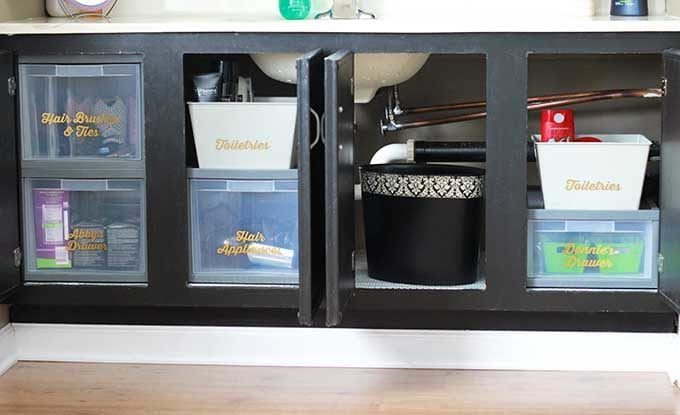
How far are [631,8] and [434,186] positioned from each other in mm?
734

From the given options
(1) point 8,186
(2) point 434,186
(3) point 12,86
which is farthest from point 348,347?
(3) point 12,86

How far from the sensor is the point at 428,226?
309 cm

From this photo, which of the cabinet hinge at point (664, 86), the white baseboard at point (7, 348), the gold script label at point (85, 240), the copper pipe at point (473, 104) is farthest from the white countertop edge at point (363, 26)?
the white baseboard at point (7, 348)

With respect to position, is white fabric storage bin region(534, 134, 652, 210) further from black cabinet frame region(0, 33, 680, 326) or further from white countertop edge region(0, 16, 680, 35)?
white countertop edge region(0, 16, 680, 35)

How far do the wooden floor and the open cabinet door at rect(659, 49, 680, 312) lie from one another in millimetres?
278

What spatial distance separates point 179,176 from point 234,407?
1.92 feet

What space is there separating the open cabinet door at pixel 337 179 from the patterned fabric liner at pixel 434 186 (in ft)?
0.87

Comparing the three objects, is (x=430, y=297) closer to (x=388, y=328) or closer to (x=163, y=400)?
(x=388, y=328)

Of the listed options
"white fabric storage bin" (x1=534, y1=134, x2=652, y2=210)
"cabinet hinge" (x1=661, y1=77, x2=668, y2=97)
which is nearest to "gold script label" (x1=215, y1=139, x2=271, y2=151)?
"white fabric storage bin" (x1=534, y1=134, x2=652, y2=210)

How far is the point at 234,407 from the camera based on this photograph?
285 centimetres

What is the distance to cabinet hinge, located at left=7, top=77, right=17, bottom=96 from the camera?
3.02m

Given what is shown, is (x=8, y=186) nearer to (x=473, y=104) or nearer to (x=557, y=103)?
(x=473, y=104)

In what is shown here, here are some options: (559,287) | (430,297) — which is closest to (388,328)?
(430,297)

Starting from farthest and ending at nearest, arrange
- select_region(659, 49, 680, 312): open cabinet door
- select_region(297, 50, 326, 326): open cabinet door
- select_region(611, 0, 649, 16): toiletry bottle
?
select_region(611, 0, 649, 16): toiletry bottle, select_region(659, 49, 680, 312): open cabinet door, select_region(297, 50, 326, 326): open cabinet door
